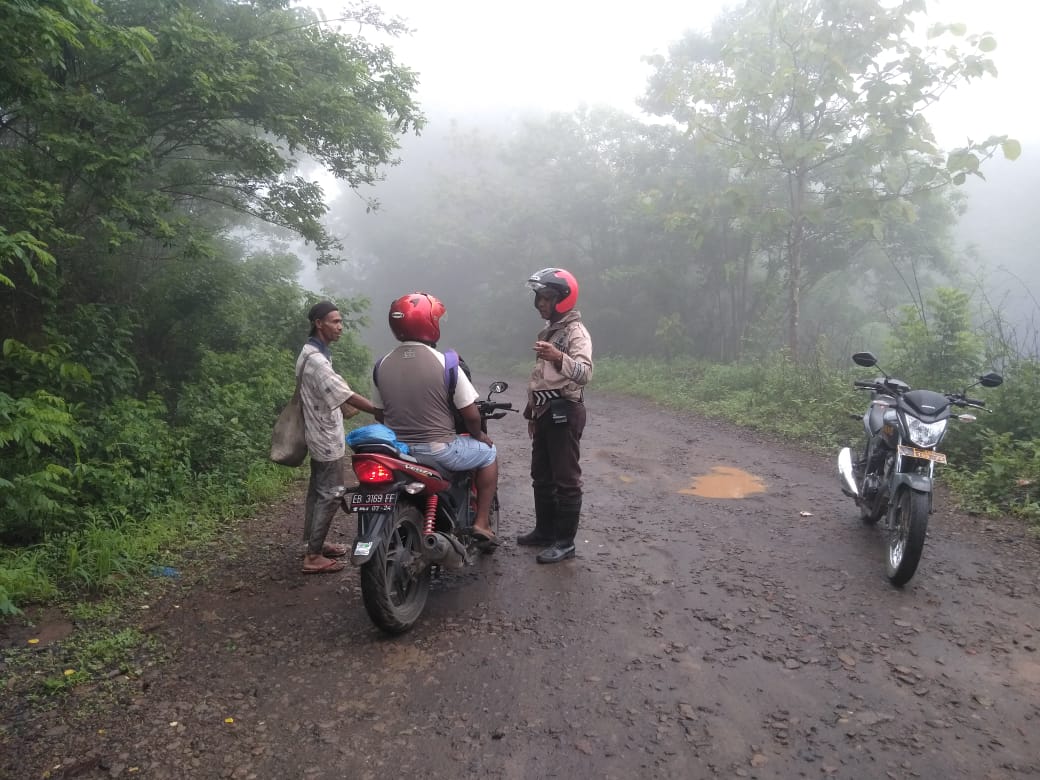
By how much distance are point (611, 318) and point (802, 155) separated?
37.5 feet

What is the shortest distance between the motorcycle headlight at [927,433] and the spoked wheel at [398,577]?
3181 millimetres

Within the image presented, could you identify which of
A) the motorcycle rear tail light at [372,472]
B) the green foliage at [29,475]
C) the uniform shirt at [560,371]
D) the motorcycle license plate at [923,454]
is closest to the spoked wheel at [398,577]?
the motorcycle rear tail light at [372,472]

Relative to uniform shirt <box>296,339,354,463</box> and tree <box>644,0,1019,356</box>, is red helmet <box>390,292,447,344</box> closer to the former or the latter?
uniform shirt <box>296,339,354,463</box>

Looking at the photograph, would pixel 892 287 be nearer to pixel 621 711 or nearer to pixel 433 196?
pixel 433 196

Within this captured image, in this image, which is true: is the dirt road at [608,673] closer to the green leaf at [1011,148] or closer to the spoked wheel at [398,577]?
the spoked wheel at [398,577]

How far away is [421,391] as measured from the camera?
12.6ft

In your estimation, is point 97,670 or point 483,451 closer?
point 97,670

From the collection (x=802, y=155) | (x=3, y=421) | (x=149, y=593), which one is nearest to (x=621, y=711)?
(x=149, y=593)

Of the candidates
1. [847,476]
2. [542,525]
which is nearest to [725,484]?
[847,476]

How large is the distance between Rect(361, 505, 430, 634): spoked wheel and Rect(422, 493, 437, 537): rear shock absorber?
0.03 metres

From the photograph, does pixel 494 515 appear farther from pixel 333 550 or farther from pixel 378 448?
pixel 378 448

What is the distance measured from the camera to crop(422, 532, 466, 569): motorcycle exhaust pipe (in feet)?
11.8

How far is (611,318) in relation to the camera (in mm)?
22594

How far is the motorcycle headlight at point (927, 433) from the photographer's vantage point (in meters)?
4.29
